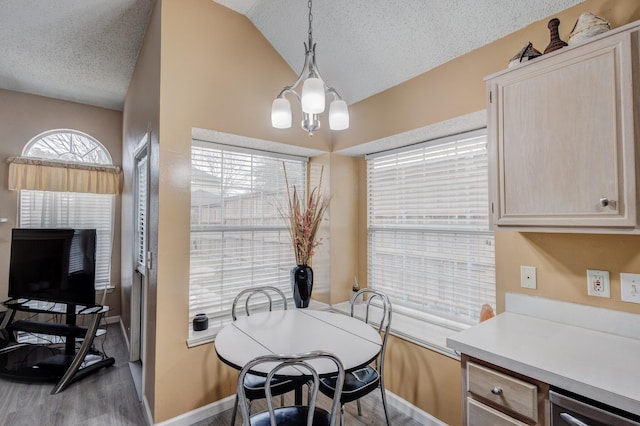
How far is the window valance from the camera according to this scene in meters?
3.42

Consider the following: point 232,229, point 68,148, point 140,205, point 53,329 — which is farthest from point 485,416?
point 68,148

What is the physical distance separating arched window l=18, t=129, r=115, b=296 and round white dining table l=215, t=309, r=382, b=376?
305 centimetres

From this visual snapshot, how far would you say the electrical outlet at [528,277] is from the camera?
1.71 meters

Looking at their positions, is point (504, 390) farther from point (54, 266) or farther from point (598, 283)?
point (54, 266)

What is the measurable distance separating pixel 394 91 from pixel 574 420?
2.13 meters

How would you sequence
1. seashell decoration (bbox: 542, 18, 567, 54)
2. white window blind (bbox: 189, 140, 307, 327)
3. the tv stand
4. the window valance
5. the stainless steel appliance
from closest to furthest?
the stainless steel appliance
seashell decoration (bbox: 542, 18, 567, 54)
white window blind (bbox: 189, 140, 307, 327)
the tv stand
the window valance

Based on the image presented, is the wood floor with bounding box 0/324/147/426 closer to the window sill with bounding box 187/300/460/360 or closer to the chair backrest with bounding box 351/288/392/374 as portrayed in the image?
the window sill with bounding box 187/300/460/360

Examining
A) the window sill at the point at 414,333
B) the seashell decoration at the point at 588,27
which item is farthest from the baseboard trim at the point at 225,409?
the seashell decoration at the point at 588,27

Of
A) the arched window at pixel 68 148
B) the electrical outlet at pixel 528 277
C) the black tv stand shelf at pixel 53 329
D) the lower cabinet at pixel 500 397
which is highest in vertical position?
the arched window at pixel 68 148

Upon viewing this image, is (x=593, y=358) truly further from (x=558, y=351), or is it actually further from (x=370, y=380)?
(x=370, y=380)

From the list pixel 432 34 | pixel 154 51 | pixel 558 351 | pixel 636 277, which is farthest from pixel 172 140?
pixel 636 277

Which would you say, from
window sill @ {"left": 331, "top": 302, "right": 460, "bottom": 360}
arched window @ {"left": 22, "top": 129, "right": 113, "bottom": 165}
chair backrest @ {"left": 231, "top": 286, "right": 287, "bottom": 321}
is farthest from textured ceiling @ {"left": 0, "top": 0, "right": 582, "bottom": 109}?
window sill @ {"left": 331, "top": 302, "right": 460, "bottom": 360}

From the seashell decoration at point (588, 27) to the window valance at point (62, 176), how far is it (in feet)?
15.1

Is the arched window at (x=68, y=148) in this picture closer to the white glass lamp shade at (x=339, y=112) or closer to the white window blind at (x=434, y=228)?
the white window blind at (x=434, y=228)
